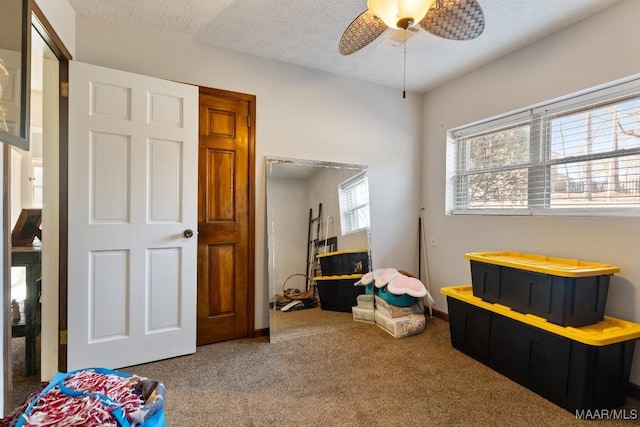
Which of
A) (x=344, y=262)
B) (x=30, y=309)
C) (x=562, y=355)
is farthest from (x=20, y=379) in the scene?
(x=562, y=355)

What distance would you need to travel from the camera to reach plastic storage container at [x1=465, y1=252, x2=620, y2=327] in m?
1.76

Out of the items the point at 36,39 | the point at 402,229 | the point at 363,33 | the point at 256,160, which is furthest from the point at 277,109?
the point at 402,229

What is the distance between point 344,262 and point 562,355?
1.80m

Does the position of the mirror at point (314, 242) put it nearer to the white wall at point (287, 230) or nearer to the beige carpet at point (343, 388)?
the white wall at point (287, 230)

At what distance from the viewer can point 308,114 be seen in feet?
9.48

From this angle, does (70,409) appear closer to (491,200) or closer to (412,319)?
(412,319)

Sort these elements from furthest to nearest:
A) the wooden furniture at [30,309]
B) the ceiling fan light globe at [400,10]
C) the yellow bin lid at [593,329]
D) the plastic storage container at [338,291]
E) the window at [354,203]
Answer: the window at [354,203], the plastic storage container at [338,291], the wooden furniture at [30,309], the yellow bin lid at [593,329], the ceiling fan light globe at [400,10]

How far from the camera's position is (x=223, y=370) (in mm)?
2125

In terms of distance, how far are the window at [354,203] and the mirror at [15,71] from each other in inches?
91.1

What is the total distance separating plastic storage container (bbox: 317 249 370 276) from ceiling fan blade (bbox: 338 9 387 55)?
72.3 inches

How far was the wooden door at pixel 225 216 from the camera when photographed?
2482mm

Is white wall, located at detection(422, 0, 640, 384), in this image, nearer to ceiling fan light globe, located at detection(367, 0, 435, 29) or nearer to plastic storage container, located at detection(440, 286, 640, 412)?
plastic storage container, located at detection(440, 286, 640, 412)

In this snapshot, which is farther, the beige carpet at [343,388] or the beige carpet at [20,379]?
the beige carpet at [20,379]

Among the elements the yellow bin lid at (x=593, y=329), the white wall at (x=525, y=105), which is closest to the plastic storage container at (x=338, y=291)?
the white wall at (x=525, y=105)
